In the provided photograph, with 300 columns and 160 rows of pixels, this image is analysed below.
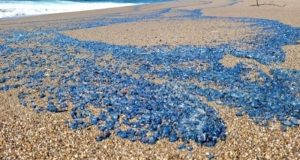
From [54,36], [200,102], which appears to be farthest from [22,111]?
[54,36]

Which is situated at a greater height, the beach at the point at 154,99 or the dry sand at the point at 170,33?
the dry sand at the point at 170,33

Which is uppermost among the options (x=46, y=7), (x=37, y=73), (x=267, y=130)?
(x=46, y=7)

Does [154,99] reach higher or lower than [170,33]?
lower

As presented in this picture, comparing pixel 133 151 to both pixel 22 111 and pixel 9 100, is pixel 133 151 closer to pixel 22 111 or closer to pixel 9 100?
pixel 22 111

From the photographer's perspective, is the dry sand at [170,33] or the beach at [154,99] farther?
the dry sand at [170,33]

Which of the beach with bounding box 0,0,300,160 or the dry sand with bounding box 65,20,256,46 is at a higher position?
the dry sand with bounding box 65,20,256,46

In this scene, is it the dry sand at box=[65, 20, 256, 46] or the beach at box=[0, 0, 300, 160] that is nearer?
the beach at box=[0, 0, 300, 160]

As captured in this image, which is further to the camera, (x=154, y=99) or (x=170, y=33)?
(x=170, y=33)

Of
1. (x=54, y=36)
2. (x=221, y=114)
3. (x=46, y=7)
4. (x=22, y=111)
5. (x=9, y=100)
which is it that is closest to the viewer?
(x=221, y=114)
